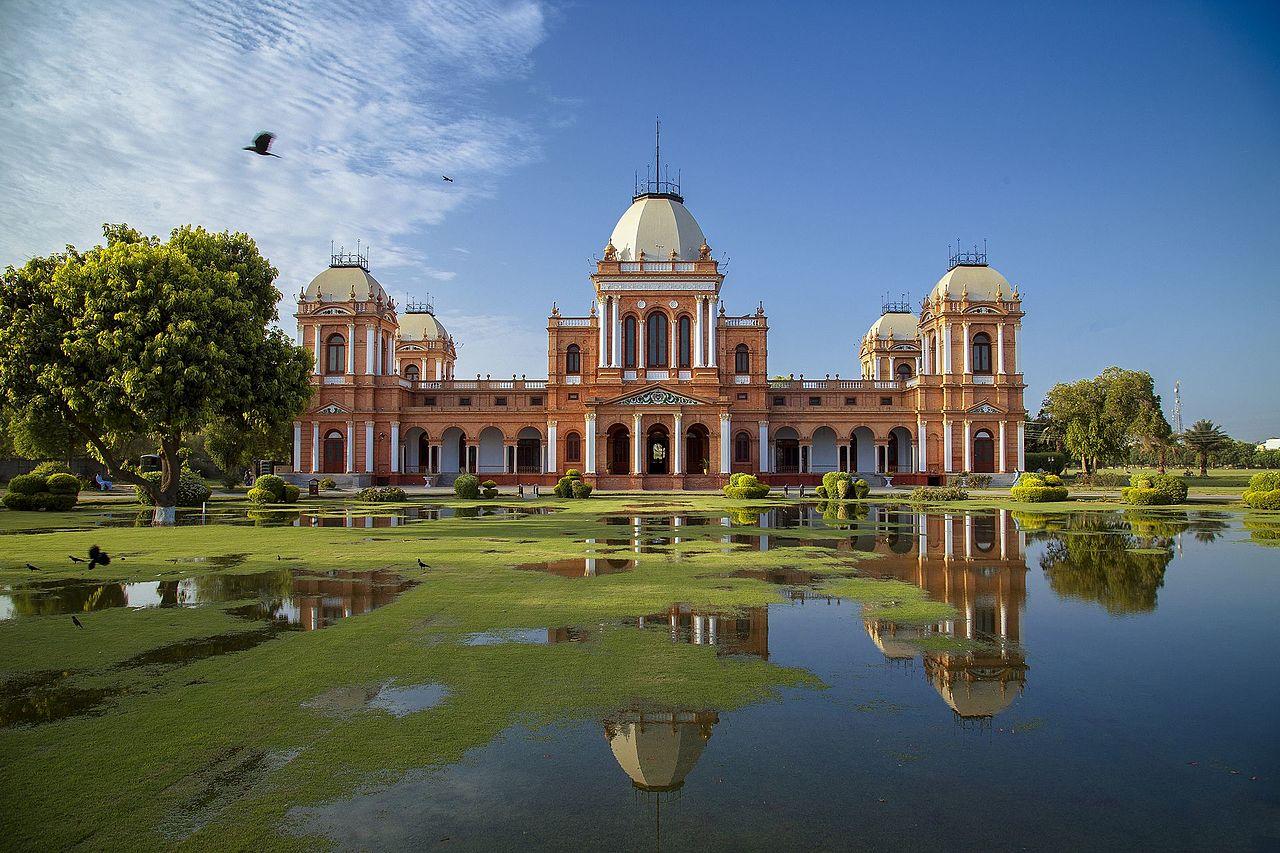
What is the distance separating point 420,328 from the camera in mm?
77750

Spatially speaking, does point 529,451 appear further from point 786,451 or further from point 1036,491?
point 1036,491

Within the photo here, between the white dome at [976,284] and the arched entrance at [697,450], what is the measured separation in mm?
20913

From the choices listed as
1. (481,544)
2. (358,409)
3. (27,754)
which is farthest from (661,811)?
(358,409)

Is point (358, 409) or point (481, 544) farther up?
point (358, 409)

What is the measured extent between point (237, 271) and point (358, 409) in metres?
27.9

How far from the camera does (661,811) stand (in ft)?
14.9

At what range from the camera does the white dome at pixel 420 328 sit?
77375 millimetres

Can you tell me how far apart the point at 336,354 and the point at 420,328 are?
21358 millimetres

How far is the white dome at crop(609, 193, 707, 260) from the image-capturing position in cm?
5784

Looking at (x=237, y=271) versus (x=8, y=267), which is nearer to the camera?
(x=8, y=267)

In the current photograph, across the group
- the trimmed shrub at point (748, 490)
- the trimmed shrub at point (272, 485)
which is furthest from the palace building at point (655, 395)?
the trimmed shrub at point (272, 485)

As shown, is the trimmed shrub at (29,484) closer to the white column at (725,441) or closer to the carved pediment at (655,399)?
the carved pediment at (655,399)

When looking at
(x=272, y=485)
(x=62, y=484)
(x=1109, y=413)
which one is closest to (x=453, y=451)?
(x=272, y=485)

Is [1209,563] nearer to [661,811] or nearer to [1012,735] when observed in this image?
[1012,735]
